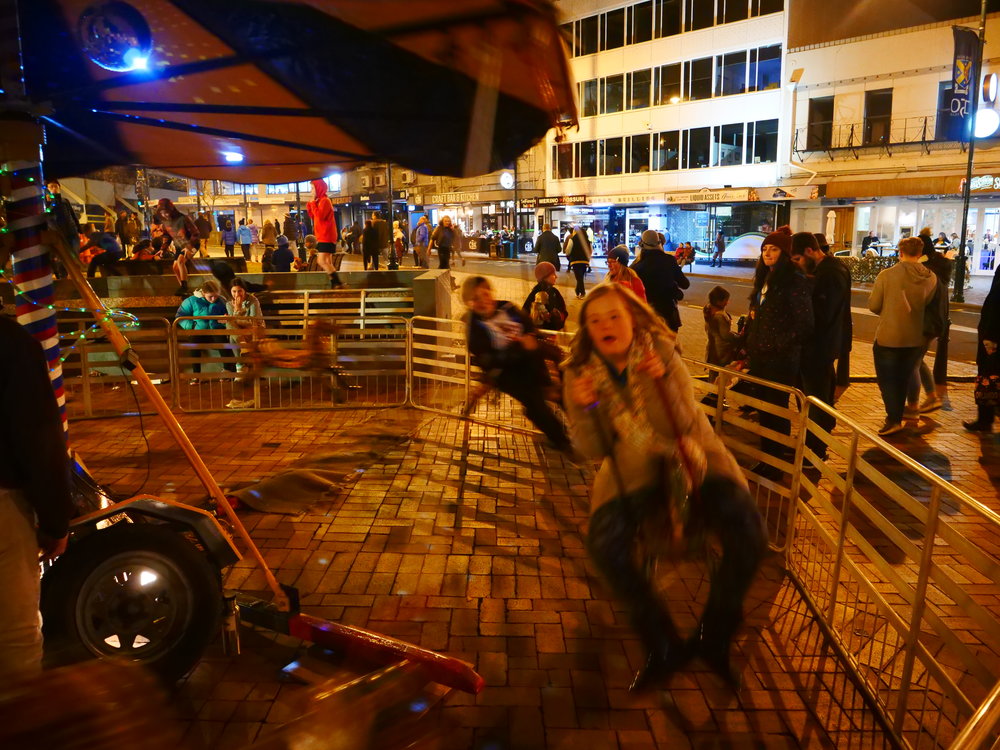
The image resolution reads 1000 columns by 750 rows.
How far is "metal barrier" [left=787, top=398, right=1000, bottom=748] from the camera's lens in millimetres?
2887

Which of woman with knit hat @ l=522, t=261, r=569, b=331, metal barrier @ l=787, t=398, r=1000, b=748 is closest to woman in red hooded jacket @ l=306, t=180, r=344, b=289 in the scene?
woman with knit hat @ l=522, t=261, r=569, b=331

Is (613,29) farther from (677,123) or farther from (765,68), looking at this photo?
(765,68)

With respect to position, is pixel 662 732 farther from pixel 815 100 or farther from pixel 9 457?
pixel 815 100

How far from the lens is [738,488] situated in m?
3.25

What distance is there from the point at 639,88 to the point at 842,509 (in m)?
40.1

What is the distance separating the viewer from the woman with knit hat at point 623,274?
7.89 m

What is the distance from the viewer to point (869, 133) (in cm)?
3053

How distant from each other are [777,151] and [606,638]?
113 ft

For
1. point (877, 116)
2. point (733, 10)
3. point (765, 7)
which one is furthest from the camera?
point (733, 10)

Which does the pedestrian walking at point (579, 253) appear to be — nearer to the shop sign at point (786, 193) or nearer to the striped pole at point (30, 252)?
the striped pole at point (30, 252)

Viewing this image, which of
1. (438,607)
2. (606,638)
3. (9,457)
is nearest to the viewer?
(9,457)

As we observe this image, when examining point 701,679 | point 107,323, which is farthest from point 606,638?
point 107,323

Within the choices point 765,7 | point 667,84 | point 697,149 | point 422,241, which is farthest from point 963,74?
point 667,84

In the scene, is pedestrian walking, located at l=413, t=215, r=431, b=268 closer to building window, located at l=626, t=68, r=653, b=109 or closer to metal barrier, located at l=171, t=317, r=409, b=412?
metal barrier, located at l=171, t=317, r=409, b=412
